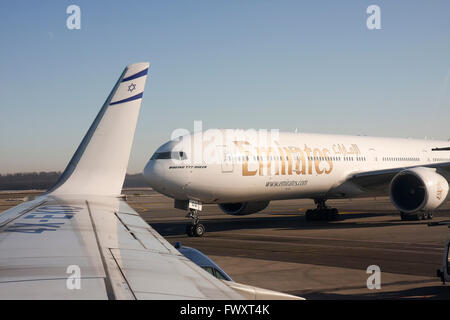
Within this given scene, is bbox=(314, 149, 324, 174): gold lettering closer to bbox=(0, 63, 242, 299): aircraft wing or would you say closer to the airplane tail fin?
bbox=(0, 63, 242, 299): aircraft wing

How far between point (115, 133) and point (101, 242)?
2.45m

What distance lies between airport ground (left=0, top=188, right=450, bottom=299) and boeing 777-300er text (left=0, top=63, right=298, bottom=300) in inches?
189

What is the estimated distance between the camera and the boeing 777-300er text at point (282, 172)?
63.6 ft

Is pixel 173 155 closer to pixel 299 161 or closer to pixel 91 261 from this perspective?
pixel 299 161

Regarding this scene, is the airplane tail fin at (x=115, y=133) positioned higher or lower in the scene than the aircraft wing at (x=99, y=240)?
higher

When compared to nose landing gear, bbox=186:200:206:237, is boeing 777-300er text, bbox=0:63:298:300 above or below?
above

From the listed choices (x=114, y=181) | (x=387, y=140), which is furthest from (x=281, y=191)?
(x=114, y=181)

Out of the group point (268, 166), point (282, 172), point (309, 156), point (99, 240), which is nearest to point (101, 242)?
point (99, 240)

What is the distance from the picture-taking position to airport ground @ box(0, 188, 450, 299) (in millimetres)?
9680

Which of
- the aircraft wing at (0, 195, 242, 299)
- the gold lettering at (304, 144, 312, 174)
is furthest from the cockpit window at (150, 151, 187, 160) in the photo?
the aircraft wing at (0, 195, 242, 299)

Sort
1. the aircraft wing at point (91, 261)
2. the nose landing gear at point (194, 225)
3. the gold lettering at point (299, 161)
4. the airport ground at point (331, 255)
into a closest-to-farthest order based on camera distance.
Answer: the aircraft wing at point (91, 261) → the airport ground at point (331, 255) → the nose landing gear at point (194, 225) → the gold lettering at point (299, 161)

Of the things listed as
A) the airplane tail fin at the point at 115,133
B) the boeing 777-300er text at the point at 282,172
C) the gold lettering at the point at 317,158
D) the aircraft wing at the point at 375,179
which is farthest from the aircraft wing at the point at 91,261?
the aircraft wing at the point at 375,179

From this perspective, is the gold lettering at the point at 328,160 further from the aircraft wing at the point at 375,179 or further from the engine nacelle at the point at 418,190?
the engine nacelle at the point at 418,190
